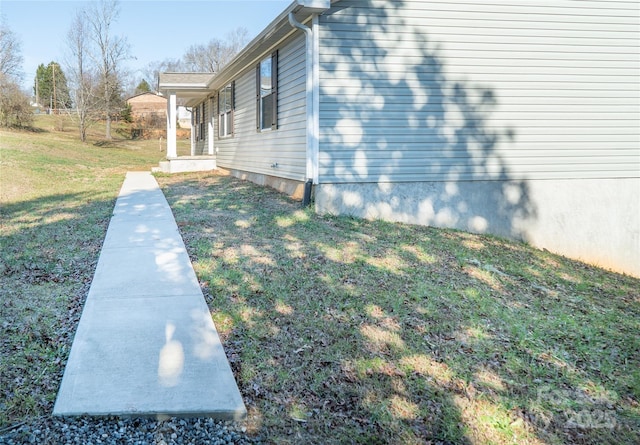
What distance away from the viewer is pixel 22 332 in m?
3.65

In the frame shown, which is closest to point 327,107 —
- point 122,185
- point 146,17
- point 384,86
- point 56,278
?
point 384,86

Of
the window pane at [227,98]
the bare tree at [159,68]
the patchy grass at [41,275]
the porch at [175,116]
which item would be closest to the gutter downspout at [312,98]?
the patchy grass at [41,275]

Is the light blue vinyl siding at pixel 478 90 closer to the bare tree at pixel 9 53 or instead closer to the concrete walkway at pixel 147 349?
the concrete walkway at pixel 147 349

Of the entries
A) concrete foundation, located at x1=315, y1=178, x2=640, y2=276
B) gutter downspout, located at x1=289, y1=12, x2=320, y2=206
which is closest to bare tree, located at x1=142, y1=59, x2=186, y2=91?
gutter downspout, located at x1=289, y1=12, x2=320, y2=206

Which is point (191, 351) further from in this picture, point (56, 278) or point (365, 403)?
point (56, 278)

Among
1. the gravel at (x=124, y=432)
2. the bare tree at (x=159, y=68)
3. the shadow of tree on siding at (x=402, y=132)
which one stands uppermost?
the bare tree at (x=159, y=68)

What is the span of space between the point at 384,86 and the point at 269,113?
3362mm

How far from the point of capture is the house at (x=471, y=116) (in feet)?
26.2

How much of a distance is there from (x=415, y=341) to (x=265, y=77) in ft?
27.9

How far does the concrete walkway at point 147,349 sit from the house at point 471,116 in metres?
3.65

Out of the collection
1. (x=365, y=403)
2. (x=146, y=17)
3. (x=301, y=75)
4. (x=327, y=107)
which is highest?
(x=146, y=17)

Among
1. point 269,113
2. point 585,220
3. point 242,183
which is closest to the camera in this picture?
point 585,220

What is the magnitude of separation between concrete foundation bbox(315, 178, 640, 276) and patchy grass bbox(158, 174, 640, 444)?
172 centimetres

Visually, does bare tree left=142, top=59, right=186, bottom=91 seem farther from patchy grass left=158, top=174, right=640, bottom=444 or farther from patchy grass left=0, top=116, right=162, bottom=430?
patchy grass left=158, top=174, right=640, bottom=444
